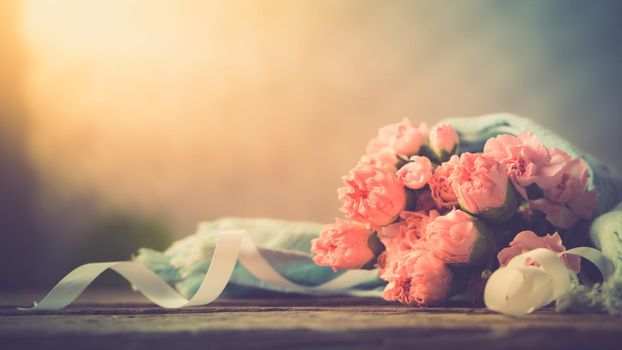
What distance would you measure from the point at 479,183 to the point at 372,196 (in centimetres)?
11

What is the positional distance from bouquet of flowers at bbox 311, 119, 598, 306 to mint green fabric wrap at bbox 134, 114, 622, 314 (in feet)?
0.17

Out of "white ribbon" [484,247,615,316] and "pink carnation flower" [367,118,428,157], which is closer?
"white ribbon" [484,247,615,316]

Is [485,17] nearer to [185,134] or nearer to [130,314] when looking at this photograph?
[185,134]

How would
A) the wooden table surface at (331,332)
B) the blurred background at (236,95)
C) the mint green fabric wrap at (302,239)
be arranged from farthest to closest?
the blurred background at (236,95), the mint green fabric wrap at (302,239), the wooden table surface at (331,332)

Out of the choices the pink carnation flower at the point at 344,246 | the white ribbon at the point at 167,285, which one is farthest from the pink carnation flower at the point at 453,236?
the white ribbon at the point at 167,285

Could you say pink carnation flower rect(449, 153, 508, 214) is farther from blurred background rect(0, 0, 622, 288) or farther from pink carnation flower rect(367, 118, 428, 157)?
blurred background rect(0, 0, 622, 288)

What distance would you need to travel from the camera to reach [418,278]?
0.59 meters

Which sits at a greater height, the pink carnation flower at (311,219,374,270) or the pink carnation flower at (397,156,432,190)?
the pink carnation flower at (397,156,432,190)

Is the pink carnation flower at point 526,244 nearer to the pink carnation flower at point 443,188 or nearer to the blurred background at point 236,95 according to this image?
the pink carnation flower at point 443,188

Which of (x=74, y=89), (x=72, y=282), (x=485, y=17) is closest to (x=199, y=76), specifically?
(x=74, y=89)

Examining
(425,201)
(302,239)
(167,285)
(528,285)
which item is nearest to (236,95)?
(302,239)

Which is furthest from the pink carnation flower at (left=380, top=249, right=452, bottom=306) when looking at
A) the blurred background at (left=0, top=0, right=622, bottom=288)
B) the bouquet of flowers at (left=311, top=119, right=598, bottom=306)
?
the blurred background at (left=0, top=0, right=622, bottom=288)

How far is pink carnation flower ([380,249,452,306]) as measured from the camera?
0.58 meters

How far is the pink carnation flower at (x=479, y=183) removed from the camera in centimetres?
56
